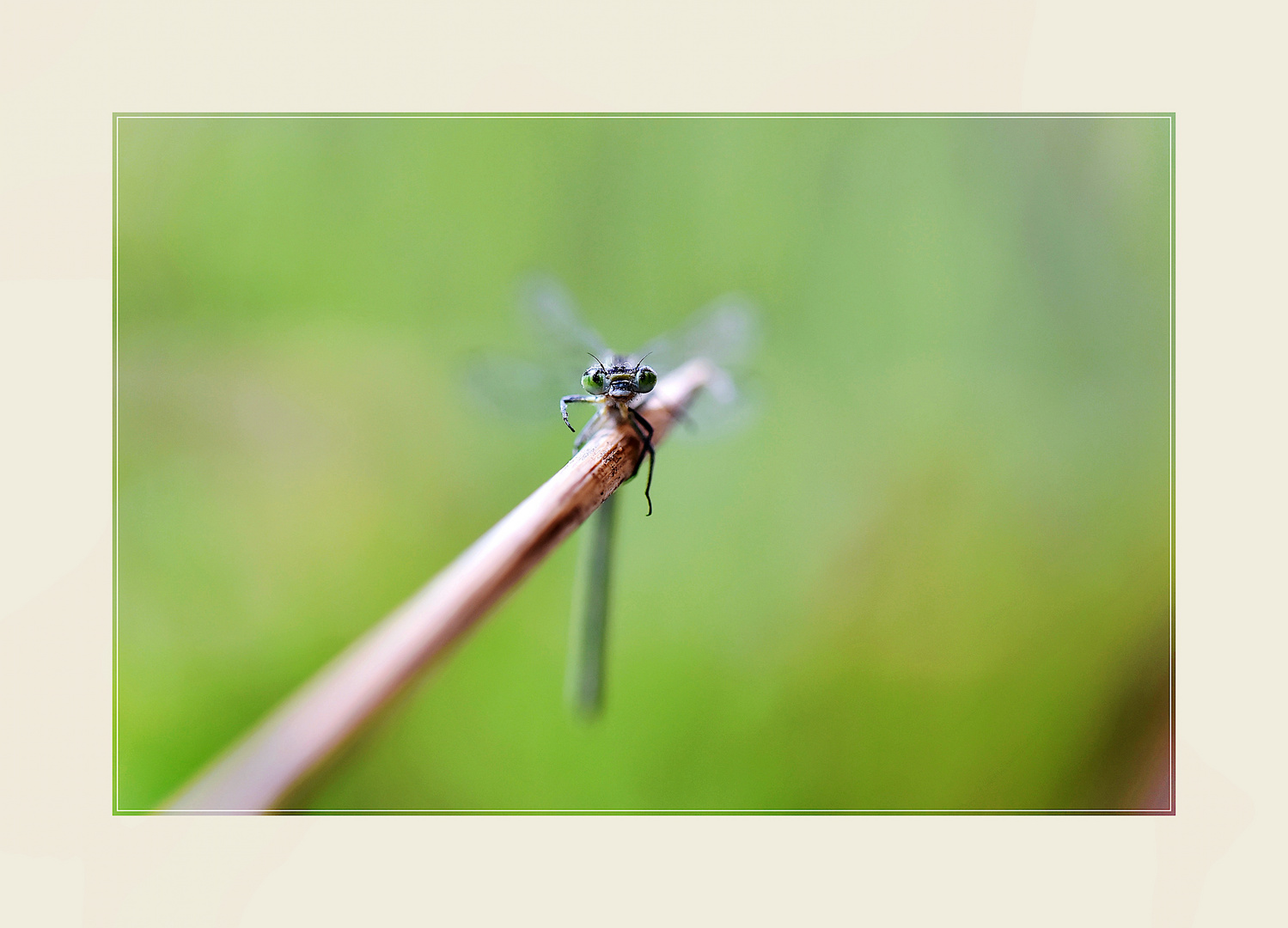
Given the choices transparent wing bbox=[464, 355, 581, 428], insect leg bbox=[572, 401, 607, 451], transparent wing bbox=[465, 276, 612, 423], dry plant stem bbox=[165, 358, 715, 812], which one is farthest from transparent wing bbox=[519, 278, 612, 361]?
dry plant stem bbox=[165, 358, 715, 812]

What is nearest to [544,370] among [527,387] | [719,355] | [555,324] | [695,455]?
[527,387]

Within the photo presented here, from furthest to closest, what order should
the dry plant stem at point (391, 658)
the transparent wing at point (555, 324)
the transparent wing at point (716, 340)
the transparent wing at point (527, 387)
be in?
the transparent wing at point (716, 340) → the transparent wing at point (555, 324) → the transparent wing at point (527, 387) → the dry plant stem at point (391, 658)

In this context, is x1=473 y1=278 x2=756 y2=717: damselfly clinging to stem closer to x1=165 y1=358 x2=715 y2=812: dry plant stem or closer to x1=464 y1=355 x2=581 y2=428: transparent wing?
x1=464 y1=355 x2=581 y2=428: transparent wing

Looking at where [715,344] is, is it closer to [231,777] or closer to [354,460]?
[354,460]

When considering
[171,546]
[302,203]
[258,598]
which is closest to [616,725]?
[258,598]

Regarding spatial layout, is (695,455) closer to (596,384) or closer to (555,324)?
(555,324)

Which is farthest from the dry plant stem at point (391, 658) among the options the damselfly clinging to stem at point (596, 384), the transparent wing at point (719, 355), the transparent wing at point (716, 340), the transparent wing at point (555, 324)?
the transparent wing at point (716, 340)

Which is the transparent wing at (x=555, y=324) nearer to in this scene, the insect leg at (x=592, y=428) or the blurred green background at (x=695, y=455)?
the blurred green background at (x=695, y=455)
